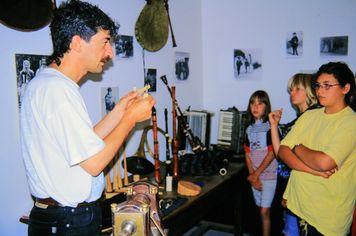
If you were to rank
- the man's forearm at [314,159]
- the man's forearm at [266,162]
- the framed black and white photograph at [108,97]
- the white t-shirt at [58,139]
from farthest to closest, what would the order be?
1. the man's forearm at [266,162]
2. the framed black and white photograph at [108,97]
3. the man's forearm at [314,159]
4. the white t-shirt at [58,139]

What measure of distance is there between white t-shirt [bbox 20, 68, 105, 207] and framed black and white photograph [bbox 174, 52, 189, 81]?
6.79 ft

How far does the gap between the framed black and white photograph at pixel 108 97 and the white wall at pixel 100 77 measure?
0.12ft

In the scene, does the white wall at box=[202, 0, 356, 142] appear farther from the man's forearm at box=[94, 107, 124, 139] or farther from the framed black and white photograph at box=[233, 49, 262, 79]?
the man's forearm at box=[94, 107, 124, 139]

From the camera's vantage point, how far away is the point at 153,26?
2771 millimetres

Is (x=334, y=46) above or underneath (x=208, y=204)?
above

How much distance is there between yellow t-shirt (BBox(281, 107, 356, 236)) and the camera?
1.69 m

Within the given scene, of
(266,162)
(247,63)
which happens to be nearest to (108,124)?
(266,162)

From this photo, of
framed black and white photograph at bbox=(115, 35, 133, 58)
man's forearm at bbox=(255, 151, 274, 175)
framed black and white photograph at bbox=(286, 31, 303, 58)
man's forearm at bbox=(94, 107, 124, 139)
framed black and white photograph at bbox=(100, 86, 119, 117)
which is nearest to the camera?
man's forearm at bbox=(94, 107, 124, 139)

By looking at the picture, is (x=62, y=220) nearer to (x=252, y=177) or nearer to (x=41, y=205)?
(x=41, y=205)

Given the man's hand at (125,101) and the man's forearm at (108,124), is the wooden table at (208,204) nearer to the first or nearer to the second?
the man's forearm at (108,124)

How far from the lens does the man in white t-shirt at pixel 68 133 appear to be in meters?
1.11

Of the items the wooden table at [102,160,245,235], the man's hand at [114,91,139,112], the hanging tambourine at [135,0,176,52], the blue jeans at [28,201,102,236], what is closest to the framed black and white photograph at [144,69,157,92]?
the hanging tambourine at [135,0,176,52]

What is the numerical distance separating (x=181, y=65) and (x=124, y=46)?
0.91 meters

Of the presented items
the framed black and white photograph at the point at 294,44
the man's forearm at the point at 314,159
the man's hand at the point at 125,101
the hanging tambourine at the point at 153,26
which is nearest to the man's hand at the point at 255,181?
the man's forearm at the point at 314,159
